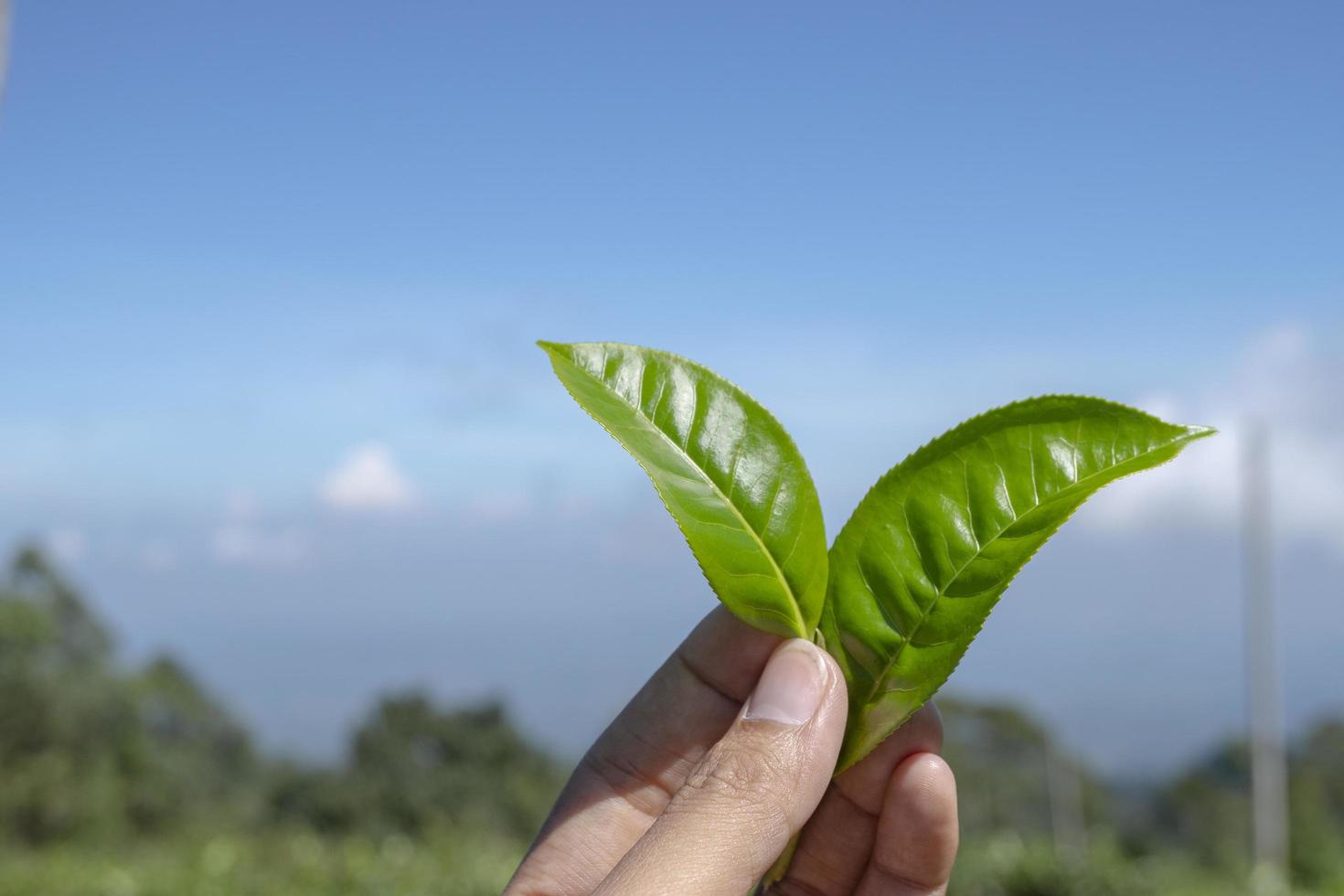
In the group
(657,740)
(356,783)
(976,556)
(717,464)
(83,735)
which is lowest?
(356,783)

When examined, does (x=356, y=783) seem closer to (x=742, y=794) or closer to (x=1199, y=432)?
(x=742, y=794)

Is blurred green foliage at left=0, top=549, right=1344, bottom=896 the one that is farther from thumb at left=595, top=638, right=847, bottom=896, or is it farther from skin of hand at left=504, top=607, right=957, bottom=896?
thumb at left=595, top=638, right=847, bottom=896

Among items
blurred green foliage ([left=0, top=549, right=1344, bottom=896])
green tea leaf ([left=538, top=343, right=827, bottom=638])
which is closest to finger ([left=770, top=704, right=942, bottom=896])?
green tea leaf ([left=538, top=343, right=827, bottom=638])

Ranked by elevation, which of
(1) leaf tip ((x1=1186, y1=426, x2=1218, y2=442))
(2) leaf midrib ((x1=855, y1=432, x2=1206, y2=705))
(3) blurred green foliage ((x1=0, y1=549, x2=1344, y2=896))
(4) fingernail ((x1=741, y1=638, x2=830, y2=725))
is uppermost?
(1) leaf tip ((x1=1186, y1=426, x2=1218, y2=442))

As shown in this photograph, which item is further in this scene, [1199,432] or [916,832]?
[916,832]

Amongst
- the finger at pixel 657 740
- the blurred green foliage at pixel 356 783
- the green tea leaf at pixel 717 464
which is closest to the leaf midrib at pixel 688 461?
the green tea leaf at pixel 717 464

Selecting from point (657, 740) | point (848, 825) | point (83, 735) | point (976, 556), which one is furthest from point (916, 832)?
point (83, 735)
